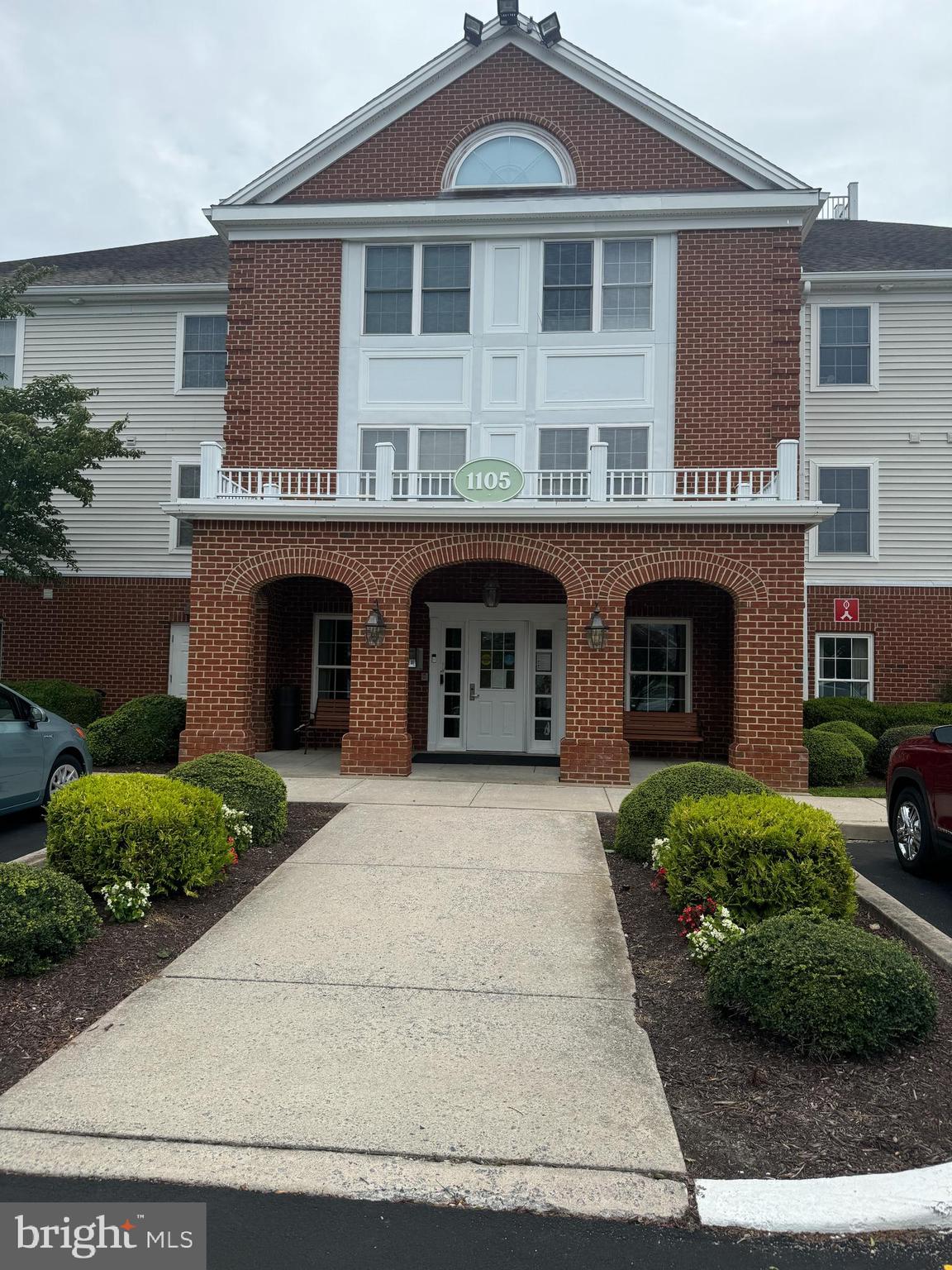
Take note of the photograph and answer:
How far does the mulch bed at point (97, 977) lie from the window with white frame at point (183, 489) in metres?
13.0

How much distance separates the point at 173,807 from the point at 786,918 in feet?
13.7

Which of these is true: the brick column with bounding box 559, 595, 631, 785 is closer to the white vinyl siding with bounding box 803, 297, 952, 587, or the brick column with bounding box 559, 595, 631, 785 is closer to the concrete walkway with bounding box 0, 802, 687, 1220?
the concrete walkway with bounding box 0, 802, 687, 1220

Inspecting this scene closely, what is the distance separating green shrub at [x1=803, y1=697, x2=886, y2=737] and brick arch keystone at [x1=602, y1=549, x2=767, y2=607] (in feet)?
12.6

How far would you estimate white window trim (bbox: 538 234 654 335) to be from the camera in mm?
15680

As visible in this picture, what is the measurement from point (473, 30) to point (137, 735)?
43.2 feet

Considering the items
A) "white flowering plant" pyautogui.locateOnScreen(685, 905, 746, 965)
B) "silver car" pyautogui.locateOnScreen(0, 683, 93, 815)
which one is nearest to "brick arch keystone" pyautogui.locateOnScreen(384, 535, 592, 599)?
"silver car" pyautogui.locateOnScreen(0, 683, 93, 815)

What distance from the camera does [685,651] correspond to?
16375 mm

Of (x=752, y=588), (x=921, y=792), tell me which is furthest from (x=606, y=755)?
(x=921, y=792)

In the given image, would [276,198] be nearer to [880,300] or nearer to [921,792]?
[880,300]

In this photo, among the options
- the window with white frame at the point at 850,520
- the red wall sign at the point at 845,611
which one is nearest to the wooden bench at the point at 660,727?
the red wall sign at the point at 845,611

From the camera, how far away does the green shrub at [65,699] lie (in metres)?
16.8

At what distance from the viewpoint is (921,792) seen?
795cm

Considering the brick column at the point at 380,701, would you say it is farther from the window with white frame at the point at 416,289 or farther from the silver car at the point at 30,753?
the window with white frame at the point at 416,289

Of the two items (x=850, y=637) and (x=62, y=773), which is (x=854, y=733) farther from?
(x=62, y=773)
